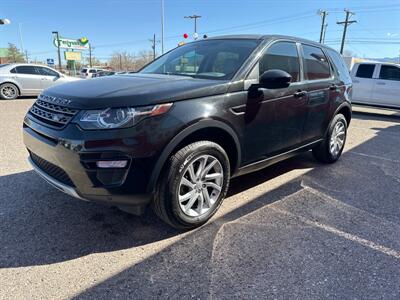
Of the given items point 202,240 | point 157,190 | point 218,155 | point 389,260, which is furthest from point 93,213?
point 389,260

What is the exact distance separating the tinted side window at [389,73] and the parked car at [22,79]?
449 inches

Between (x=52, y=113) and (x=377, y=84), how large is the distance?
1179 cm

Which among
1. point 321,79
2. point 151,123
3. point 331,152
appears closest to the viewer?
point 151,123

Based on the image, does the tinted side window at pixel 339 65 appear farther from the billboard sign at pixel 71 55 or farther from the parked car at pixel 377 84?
the billboard sign at pixel 71 55

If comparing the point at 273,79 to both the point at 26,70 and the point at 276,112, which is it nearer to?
the point at 276,112

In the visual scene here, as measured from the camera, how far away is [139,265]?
8.29 feet

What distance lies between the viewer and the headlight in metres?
2.44

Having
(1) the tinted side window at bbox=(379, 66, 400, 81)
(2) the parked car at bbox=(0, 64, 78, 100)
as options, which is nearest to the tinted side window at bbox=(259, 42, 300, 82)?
(1) the tinted side window at bbox=(379, 66, 400, 81)

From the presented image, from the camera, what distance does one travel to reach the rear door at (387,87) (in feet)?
36.9

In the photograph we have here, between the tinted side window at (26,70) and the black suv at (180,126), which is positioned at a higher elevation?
the black suv at (180,126)

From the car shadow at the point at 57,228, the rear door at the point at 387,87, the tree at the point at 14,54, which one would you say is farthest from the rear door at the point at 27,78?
the tree at the point at 14,54

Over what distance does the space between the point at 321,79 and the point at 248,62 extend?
1.65m

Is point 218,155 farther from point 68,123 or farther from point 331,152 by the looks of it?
point 331,152

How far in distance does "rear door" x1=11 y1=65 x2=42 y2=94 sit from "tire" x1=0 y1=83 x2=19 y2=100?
10.5 inches
